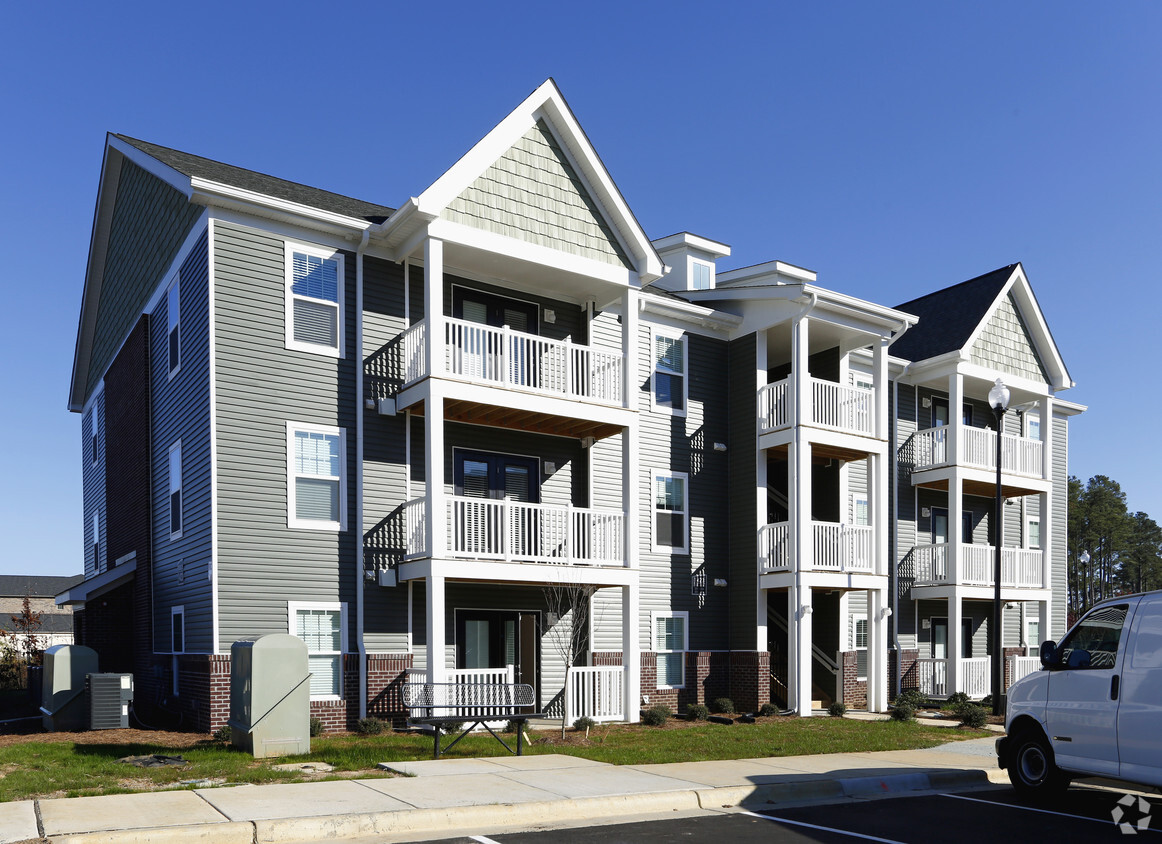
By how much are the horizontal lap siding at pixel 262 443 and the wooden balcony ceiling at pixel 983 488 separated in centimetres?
1689

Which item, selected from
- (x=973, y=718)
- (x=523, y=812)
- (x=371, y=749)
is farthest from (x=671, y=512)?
(x=523, y=812)

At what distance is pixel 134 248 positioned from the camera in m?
24.2

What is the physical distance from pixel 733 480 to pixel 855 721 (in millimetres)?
6228

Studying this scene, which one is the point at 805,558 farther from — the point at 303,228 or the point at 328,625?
the point at 303,228

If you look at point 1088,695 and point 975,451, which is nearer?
point 1088,695

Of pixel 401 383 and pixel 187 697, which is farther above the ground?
pixel 401 383

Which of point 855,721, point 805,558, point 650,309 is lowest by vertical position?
point 855,721

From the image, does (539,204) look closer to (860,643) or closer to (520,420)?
(520,420)

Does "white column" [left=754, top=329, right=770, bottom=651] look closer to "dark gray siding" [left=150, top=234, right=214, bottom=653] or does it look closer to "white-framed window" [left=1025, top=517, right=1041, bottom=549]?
"dark gray siding" [left=150, top=234, right=214, bottom=653]

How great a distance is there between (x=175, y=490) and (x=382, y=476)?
420cm

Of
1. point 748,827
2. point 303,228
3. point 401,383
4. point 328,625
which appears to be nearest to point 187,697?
point 328,625

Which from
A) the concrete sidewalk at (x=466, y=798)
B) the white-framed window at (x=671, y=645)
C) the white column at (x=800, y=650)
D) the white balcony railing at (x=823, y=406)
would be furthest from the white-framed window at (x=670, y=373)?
the concrete sidewalk at (x=466, y=798)

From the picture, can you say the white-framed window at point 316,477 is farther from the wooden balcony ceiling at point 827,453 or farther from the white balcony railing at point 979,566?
the white balcony railing at point 979,566

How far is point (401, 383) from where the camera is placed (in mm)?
19469
